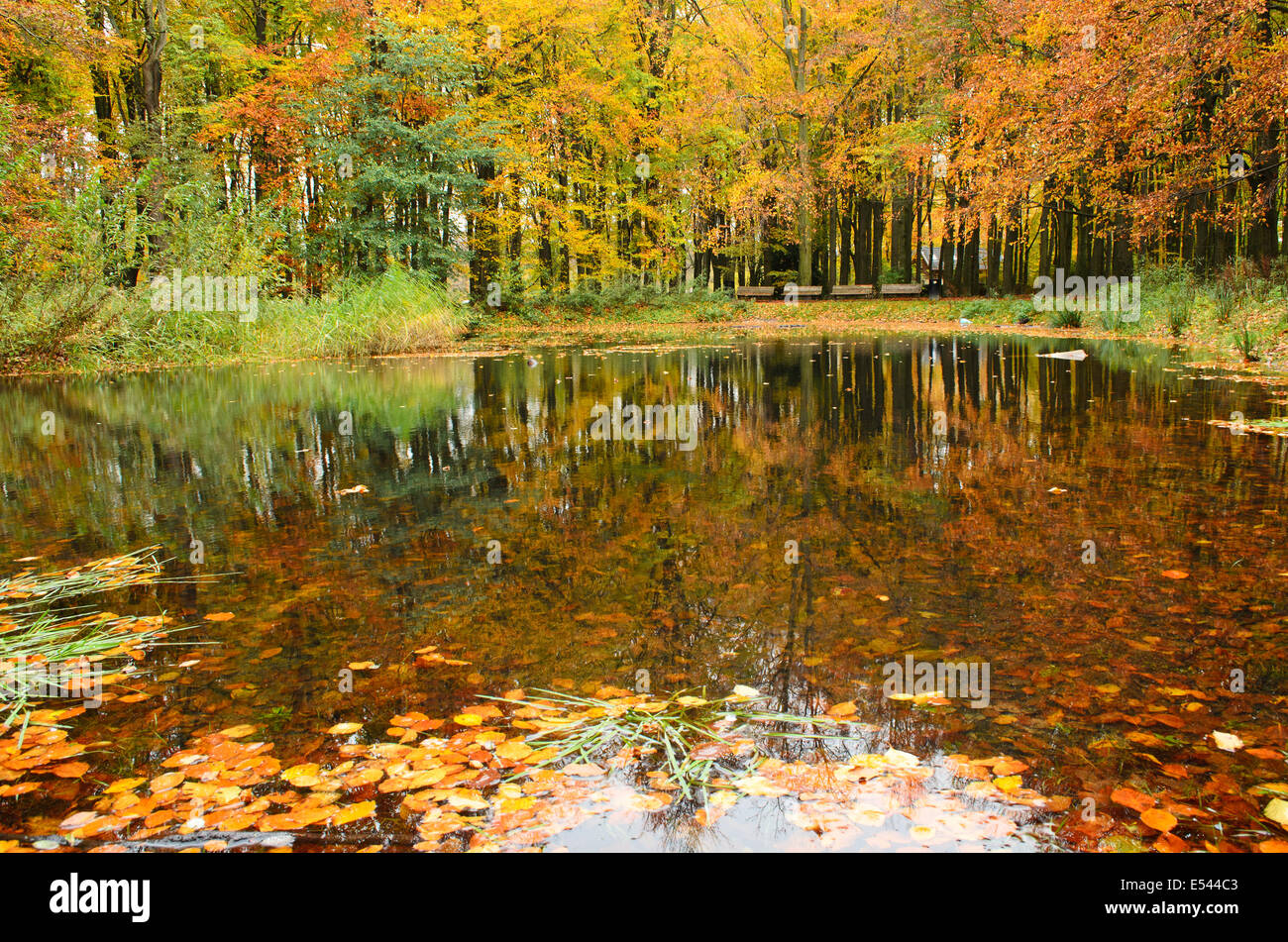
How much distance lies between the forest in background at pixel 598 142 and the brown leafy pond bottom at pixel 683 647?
40.4ft

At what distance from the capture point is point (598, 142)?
3122 cm

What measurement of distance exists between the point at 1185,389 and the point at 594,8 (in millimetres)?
25398

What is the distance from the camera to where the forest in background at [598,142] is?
17078mm

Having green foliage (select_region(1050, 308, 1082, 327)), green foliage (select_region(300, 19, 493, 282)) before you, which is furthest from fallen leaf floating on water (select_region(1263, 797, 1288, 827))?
green foliage (select_region(300, 19, 493, 282))

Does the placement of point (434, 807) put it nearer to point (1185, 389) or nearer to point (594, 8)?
point (1185, 389)

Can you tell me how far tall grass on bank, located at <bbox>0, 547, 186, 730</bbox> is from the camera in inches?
124

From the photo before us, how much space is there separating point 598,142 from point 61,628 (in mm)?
30453

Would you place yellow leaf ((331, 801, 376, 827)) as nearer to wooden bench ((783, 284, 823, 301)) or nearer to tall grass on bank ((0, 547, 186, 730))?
tall grass on bank ((0, 547, 186, 730))

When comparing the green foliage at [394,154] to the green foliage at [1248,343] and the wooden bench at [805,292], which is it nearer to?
the wooden bench at [805,292]

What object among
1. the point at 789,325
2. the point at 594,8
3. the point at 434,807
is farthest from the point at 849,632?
the point at 594,8

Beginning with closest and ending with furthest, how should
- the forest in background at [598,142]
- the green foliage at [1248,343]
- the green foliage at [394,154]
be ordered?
1. the green foliage at [1248,343]
2. the forest in background at [598,142]
3. the green foliage at [394,154]

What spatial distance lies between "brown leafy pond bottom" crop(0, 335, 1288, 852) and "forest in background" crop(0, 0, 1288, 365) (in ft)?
40.4

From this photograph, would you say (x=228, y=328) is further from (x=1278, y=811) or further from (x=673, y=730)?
(x=1278, y=811)

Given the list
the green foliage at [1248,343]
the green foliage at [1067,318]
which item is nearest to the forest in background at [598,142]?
the green foliage at [1067,318]
